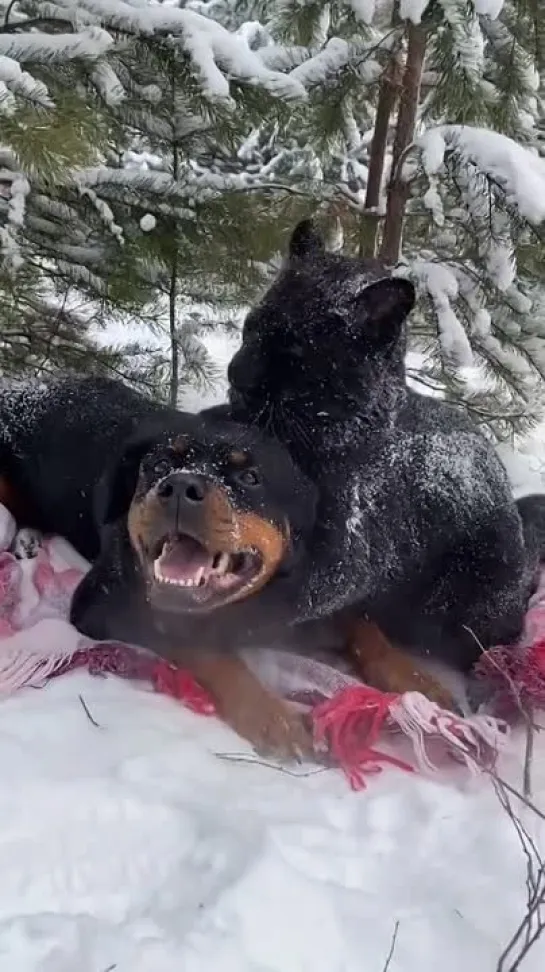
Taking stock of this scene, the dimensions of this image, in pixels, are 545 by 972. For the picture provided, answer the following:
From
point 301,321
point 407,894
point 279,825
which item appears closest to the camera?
point 407,894

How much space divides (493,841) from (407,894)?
0.79 ft

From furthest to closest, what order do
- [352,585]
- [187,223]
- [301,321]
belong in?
[187,223], [352,585], [301,321]

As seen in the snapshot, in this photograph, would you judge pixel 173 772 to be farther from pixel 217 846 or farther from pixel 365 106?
pixel 365 106

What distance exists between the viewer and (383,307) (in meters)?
2.08

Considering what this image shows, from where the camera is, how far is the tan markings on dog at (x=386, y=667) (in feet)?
7.49

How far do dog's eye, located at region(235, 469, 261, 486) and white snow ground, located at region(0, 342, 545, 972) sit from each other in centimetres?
60

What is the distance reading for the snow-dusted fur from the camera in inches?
82.7

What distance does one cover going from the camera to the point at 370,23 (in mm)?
3467

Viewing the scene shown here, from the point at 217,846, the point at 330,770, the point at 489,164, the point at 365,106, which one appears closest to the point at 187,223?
the point at 365,106

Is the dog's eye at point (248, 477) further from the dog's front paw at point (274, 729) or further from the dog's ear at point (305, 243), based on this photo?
the dog's ear at point (305, 243)

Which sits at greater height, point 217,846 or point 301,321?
point 301,321

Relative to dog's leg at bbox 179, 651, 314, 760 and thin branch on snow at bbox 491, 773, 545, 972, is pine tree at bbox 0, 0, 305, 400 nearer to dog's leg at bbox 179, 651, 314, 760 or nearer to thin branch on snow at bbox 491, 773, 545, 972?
dog's leg at bbox 179, 651, 314, 760

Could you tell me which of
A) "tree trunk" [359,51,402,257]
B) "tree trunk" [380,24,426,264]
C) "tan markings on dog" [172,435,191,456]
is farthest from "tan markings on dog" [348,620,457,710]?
"tree trunk" [359,51,402,257]

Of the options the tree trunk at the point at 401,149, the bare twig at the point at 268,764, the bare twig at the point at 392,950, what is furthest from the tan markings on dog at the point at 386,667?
the tree trunk at the point at 401,149
